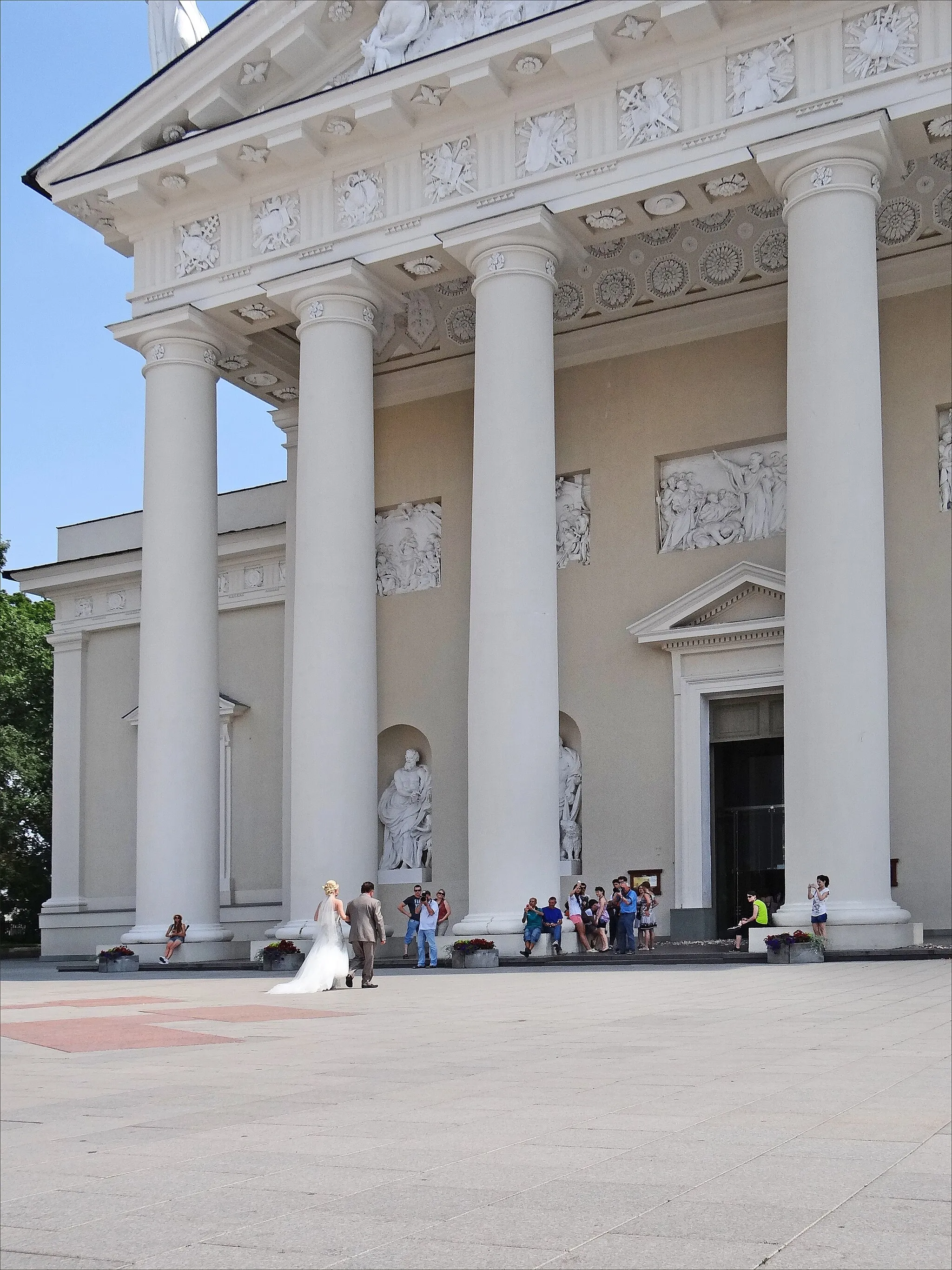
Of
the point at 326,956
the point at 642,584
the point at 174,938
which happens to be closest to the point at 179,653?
the point at 174,938

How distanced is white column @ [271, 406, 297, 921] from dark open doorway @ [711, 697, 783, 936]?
8.90 m

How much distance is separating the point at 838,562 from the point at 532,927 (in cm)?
721

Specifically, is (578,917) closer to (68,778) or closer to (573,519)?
(573,519)

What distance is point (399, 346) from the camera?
1305 inches

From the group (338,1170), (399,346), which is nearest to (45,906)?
(399,346)

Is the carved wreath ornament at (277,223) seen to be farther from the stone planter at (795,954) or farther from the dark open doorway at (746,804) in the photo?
the stone planter at (795,954)

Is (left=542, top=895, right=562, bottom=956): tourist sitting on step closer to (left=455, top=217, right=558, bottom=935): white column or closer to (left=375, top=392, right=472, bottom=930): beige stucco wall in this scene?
(left=455, top=217, right=558, bottom=935): white column

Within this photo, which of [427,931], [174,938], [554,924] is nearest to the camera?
[427,931]

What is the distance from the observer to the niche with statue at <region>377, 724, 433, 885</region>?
1229 inches

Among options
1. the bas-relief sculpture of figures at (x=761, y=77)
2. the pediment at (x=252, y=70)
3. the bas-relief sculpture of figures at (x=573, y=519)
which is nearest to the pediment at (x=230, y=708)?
the bas-relief sculpture of figures at (x=573, y=519)

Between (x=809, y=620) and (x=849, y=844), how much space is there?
3.26 m

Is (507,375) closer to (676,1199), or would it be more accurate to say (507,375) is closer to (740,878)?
(740,878)

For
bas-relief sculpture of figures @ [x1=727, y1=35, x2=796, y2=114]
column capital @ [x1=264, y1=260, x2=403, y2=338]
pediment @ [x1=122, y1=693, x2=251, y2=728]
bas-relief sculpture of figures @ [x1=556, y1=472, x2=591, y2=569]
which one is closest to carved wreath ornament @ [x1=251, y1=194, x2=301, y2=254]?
column capital @ [x1=264, y1=260, x2=403, y2=338]

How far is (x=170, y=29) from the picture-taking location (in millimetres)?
31938
